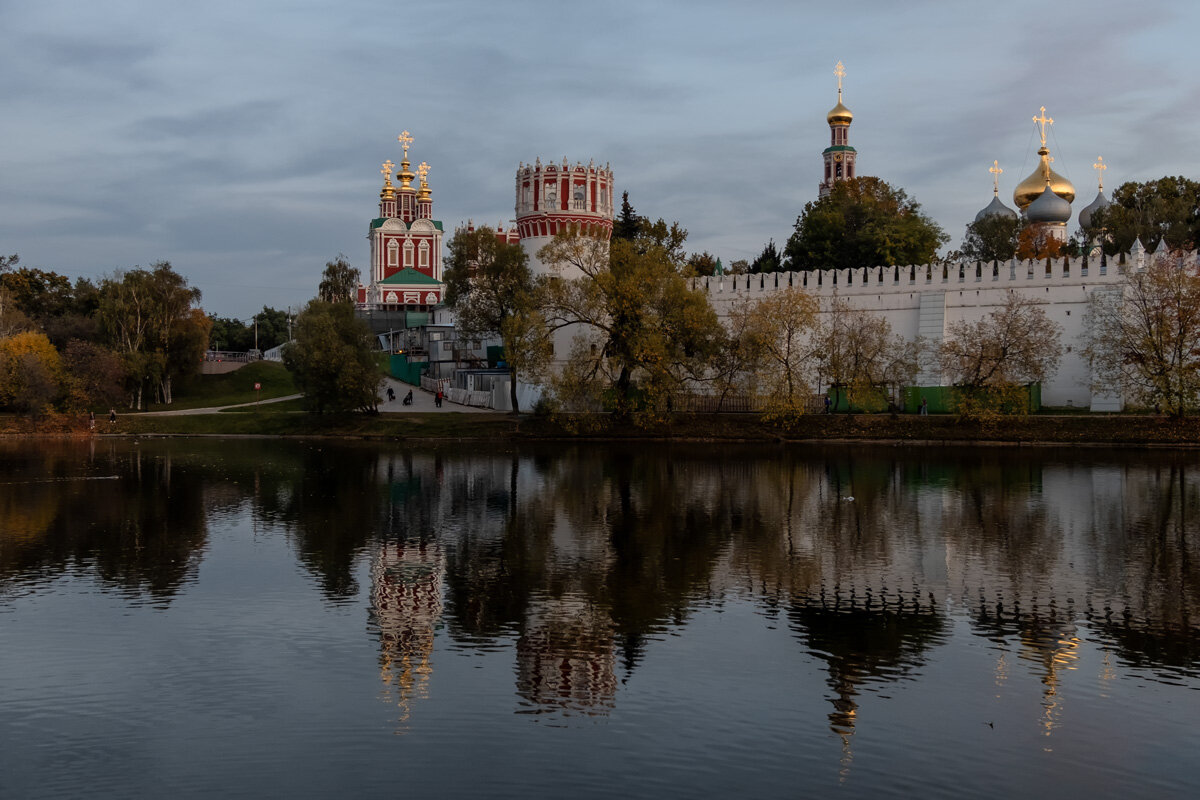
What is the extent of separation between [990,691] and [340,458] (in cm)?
2815

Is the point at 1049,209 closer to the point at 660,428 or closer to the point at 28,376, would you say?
the point at 660,428

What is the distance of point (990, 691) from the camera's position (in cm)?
1117

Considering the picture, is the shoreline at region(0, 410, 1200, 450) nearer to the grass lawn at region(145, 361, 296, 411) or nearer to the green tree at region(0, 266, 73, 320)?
the grass lawn at region(145, 361, 296, 411)

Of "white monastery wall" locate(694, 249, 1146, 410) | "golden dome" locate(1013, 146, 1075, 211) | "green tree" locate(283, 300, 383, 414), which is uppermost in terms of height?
"golden dome" locate(1013, 146, 1075, 211)

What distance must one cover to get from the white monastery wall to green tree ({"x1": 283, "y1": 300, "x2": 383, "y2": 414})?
14.7m

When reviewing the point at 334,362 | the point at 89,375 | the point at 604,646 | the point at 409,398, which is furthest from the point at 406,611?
the point at 89,375

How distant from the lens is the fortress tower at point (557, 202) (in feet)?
163

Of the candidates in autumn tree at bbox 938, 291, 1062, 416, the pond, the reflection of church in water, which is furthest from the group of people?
the reflection of church in water

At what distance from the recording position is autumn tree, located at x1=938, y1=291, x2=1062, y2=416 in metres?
39.5

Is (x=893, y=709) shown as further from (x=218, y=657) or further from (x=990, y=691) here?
(x=218, y=657)

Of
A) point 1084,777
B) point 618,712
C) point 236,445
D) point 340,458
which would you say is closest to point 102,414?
point 236,445

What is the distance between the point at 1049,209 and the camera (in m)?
58.1

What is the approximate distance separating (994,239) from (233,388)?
42.3 meters

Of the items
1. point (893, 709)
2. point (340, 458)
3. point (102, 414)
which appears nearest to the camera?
point (893, 709)
